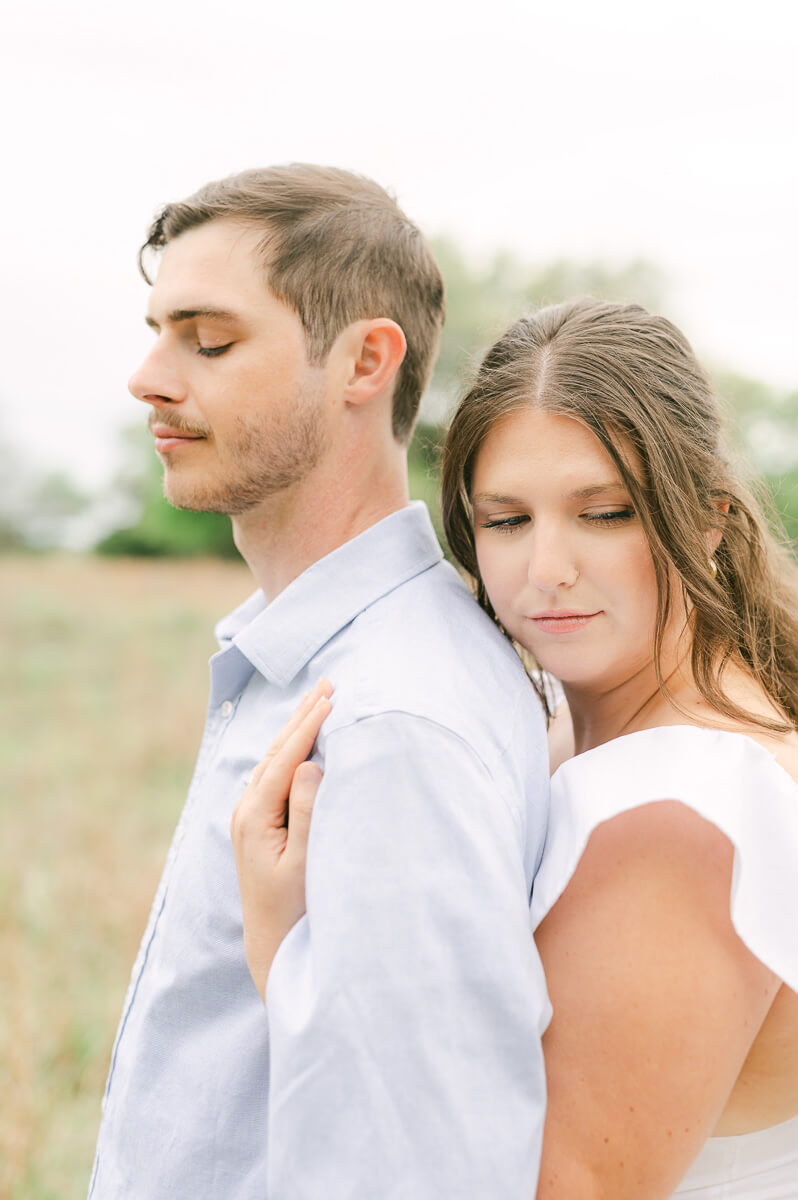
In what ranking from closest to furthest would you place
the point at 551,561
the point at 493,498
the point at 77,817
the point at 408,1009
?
the point at 408,1009 → the point at 551,561 → the point at 493,498 → the point at 77,817

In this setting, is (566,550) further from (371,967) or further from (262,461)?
(371,967)

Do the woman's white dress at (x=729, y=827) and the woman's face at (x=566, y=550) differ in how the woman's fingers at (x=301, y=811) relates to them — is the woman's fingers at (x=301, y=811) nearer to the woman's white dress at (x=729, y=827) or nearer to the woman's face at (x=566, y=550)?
the woman's white dress at (x=729, y=827)

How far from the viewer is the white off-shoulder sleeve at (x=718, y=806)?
1.33 meters

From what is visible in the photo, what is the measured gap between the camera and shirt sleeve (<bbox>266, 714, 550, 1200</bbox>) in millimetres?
1217

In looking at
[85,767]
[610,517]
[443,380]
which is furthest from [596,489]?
[443,380]

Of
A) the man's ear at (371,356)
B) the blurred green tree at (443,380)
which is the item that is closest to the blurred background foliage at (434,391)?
the blurred green tree at (443,380)

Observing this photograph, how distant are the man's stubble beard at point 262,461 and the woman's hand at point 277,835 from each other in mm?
559

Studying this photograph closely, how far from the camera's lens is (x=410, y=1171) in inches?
47.8

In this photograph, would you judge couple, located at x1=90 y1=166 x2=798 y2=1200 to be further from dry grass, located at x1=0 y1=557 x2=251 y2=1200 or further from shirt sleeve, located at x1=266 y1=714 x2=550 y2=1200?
dry grass, located at x1=0 y1=557 x2=251 y2=1200

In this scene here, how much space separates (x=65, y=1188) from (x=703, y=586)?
10.6 feet

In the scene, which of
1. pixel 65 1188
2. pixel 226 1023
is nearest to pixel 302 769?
pixel 226 1023

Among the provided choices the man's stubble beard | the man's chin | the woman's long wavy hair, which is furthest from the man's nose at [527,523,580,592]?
the man's chin

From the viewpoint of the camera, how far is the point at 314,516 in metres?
2.03

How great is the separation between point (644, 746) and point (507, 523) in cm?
47
